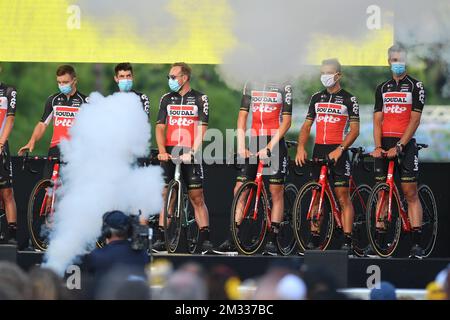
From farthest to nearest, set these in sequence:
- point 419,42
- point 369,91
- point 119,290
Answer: point 369,91 < point 419,42 < point 119,290

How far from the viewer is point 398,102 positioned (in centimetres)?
1250

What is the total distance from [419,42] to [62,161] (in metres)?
4.16

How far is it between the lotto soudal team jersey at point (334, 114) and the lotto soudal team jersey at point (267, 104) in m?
0.29

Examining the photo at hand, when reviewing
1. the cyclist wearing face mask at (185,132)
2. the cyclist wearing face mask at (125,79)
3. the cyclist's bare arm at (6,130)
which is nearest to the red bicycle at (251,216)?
the cyclist wearing face mask at (185,132)

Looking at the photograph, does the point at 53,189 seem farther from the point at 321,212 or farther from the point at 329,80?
the point at 329,80

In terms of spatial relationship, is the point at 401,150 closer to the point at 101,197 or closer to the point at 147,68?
the point at 101,197

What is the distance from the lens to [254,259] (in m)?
12.0

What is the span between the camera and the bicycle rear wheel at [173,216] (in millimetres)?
12445

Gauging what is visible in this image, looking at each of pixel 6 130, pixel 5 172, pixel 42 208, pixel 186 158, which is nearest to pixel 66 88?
pixel 6 130

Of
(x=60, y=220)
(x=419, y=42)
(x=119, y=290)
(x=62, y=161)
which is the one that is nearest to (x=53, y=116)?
(x=62, y=161)

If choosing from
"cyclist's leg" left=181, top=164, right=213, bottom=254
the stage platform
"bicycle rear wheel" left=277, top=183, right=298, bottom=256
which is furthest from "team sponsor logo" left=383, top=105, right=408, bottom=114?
"cyclist's leg" left=181, top=164, right=213, bottom=254

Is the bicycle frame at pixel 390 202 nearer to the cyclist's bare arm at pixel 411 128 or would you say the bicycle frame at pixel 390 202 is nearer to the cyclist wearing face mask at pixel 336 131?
the cyclist's bare arm at pixel 411 128

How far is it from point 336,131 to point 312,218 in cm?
82

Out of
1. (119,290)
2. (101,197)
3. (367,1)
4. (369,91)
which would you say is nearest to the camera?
(119,290)
